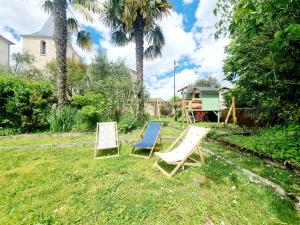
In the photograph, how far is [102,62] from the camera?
25.1 metres

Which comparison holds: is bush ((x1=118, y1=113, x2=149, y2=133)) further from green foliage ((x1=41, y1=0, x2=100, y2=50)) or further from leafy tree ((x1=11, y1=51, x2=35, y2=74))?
leafy tree ((x1=11, y1=51, x2=35, y2=74))

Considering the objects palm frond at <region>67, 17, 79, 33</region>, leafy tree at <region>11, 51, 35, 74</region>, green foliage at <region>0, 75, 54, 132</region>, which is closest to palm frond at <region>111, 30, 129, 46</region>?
palm frond at <region>67, 17, 79, 33</region>

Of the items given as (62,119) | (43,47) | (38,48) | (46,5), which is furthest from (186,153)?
(43,47)

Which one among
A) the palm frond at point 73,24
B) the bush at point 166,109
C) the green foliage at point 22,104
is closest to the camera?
the green foliage at point 22,104

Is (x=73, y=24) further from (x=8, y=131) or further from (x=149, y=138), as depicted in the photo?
(x=149, y=138)

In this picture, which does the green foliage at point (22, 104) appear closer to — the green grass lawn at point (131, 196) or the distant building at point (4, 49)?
the green grass lawn at point (131, 196)

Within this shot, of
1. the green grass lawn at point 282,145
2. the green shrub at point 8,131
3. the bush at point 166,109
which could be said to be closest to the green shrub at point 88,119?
the green shrub at point 8,131

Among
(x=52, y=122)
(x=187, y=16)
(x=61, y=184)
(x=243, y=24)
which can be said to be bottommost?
(x=61, y=184)

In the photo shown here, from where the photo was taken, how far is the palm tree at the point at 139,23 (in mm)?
11266

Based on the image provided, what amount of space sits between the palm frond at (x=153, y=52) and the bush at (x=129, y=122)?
556cm

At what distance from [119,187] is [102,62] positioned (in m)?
23.3

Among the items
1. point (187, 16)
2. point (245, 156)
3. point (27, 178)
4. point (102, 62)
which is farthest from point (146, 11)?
point (102, 62)

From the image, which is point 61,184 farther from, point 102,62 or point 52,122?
point 102,62

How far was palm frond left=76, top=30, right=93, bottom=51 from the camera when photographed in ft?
39.8
